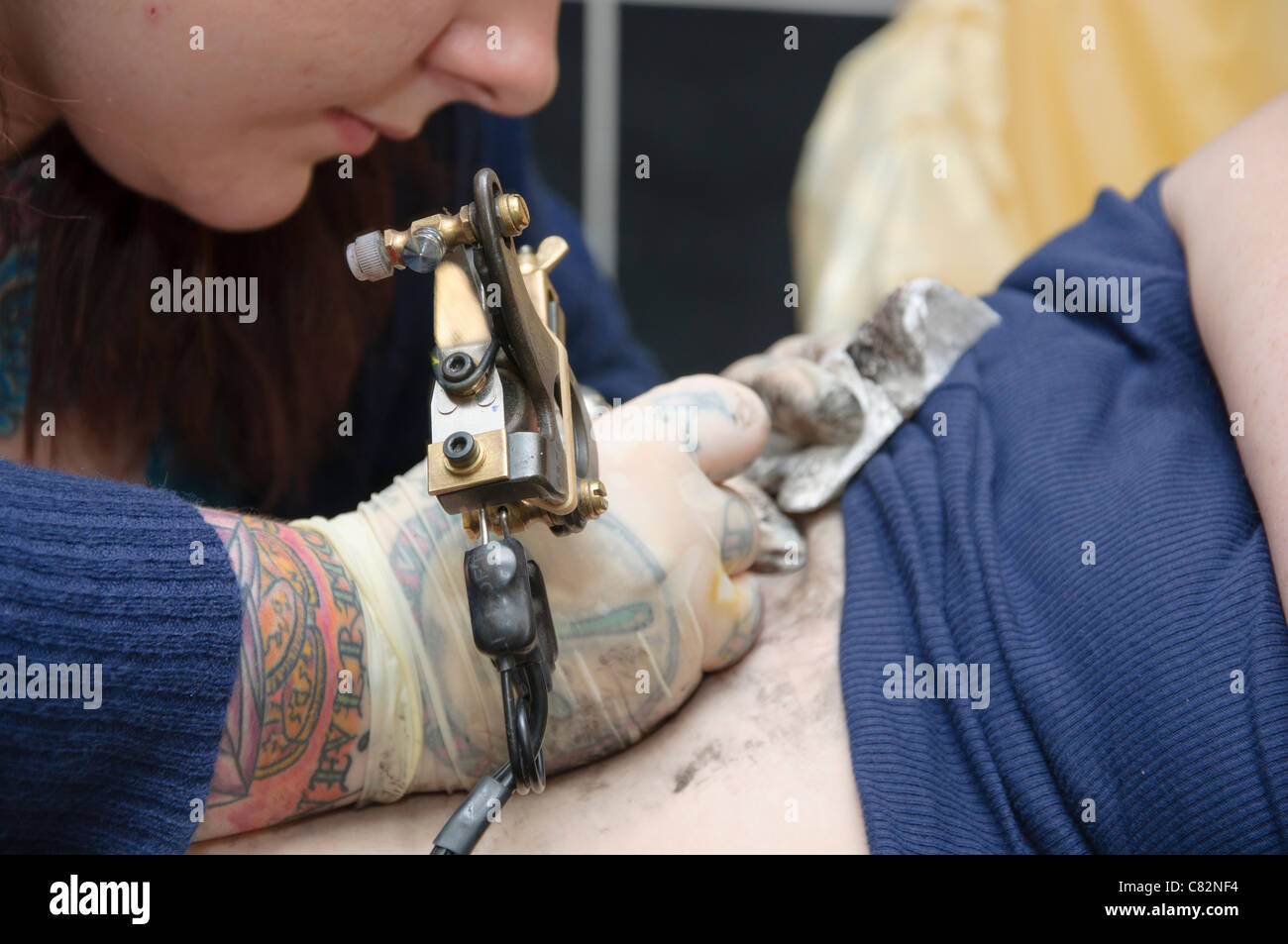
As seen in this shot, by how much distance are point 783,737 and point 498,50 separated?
0.49 meters

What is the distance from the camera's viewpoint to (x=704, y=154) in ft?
6.51

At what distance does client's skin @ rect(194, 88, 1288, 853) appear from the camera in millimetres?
618

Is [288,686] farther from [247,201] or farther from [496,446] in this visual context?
[247,201]

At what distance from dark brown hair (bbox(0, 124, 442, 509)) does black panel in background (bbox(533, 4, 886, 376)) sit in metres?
0.86

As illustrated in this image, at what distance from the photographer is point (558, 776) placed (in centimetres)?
68

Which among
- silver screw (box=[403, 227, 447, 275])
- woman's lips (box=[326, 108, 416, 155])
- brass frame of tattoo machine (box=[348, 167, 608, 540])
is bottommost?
brass frame of tattoo machine (box=[348, 167, 608, 540])

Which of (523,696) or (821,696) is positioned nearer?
(523,696)

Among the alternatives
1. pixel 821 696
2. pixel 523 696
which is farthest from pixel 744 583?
pixel 523 696

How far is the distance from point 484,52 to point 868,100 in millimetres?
858

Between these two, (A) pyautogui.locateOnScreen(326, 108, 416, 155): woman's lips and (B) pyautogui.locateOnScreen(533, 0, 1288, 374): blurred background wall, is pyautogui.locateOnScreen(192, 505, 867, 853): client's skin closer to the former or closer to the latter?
(A) pyautogui.locateOnScreen(326, 108, 416, 155): woman's lips

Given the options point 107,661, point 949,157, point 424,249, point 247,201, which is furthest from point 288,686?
point 949,157

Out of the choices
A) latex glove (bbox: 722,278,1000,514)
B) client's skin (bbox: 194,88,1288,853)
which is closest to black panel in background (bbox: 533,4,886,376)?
latex glove (bbox: 722,278,1000,514)
